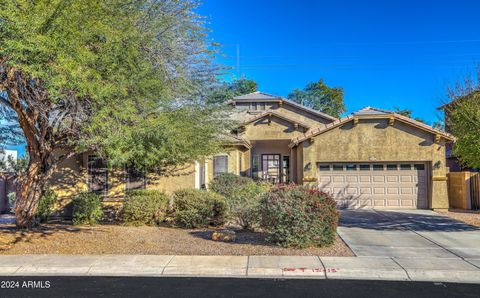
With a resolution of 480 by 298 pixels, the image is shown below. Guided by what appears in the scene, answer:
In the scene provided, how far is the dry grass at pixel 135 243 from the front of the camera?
959 centimetres

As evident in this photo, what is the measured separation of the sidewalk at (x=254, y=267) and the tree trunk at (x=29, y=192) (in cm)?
343

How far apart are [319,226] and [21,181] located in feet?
30.5

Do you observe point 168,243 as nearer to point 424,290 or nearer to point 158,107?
point 158,107

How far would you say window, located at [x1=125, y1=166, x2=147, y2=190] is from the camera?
1608 centimetres

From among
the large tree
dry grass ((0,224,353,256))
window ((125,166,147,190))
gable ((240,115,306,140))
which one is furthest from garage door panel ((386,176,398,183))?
window ((125,166,147,190))

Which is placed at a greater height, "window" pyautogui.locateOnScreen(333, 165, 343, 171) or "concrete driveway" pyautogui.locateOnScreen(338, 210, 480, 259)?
"window" pyautogui.locateOnScreen(333, 165, 343, 171)

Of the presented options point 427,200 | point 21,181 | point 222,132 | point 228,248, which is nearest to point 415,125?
point 427,200

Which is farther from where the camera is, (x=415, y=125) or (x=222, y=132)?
(x=415, y=125)

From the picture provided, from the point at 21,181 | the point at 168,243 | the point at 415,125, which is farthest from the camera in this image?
the point at 415,125

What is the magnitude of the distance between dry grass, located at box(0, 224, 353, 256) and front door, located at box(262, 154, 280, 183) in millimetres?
12121

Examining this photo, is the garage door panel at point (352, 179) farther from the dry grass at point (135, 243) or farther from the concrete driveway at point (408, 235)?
the dry grass at point (135, 243)

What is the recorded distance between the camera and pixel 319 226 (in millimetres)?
10062

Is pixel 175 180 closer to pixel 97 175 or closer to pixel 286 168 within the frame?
pixel 97 175

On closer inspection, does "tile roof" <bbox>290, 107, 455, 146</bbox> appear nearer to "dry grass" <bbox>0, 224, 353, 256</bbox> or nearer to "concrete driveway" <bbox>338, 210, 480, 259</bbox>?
"concrete driveway" <bbox>338, 210, 480, 259</bbox>
